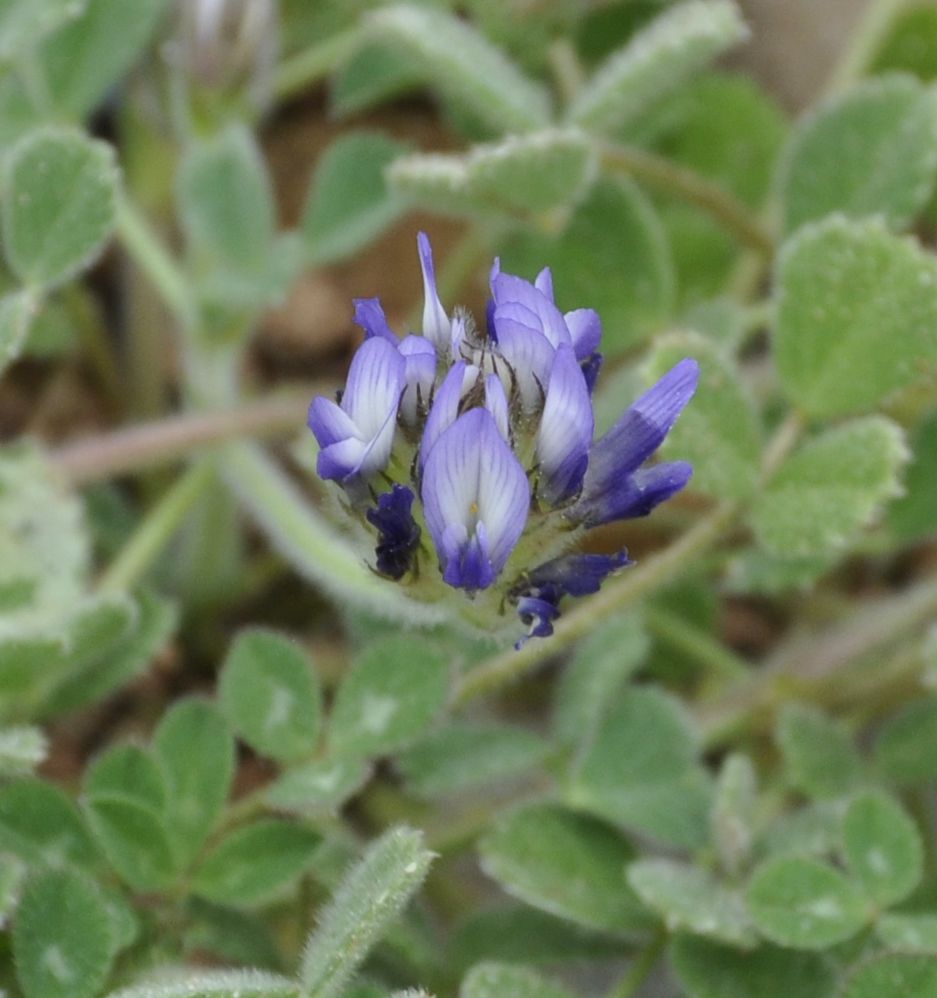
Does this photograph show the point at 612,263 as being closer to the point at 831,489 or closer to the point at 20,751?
the point at 831,489

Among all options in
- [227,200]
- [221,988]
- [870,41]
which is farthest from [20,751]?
[870,41]

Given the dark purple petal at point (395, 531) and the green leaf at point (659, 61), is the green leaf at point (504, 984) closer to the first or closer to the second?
the dark purple petal at point (395, 531)

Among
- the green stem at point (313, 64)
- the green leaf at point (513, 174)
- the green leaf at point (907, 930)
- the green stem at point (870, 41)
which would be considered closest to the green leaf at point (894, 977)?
the green leaf at point (907, 930)

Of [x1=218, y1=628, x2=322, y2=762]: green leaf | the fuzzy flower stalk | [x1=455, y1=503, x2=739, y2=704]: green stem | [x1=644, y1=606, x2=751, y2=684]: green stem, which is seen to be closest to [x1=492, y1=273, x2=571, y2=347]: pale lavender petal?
the fuzzy flower stalk

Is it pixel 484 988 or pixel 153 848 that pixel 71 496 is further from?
pixel 484 988

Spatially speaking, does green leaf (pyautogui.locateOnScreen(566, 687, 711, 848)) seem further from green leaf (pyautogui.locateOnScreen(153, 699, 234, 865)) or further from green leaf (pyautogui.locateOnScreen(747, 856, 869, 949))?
green leaf (pyautogui.locateOnScreen(153, 699, 234, 865))

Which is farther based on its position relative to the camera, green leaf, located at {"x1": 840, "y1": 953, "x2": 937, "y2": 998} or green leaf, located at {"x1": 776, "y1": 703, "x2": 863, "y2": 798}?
green leaf, located at {"x1": 776, "y1": 703, "x2": 863, "y2": 798}

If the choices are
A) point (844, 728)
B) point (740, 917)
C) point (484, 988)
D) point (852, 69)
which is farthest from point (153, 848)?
point (852, 69)
